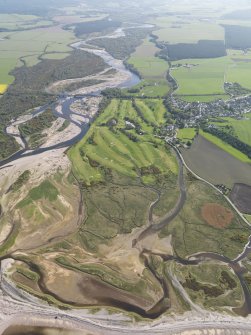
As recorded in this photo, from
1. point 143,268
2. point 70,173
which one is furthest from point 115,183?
point 143,268

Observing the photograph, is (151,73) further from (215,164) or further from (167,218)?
(167,218)

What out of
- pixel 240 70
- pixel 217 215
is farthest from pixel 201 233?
pixel 240 70

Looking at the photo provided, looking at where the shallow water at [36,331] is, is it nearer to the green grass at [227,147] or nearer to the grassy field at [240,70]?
the green grass at [227,147]

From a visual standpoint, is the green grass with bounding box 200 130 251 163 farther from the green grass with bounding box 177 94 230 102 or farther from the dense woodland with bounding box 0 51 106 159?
the dense woodland with bounding box 0 51 106 159

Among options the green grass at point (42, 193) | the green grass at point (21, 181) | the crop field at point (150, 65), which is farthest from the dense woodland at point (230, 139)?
the crop field at point (150, 65)

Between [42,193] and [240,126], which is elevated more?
[240,126]

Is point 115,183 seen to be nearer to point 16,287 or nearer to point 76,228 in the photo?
point 76,228
